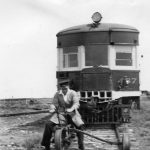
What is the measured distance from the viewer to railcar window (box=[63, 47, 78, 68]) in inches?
561

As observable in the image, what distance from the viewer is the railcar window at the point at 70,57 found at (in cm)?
1426

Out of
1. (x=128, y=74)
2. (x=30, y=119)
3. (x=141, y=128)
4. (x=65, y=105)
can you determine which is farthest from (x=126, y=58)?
(x=65, y=105)

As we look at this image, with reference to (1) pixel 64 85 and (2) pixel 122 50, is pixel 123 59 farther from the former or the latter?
(1) pixel 64 85

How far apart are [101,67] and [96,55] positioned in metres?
0.46

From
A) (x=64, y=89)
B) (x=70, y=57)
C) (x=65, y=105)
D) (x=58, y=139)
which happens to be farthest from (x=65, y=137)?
(x=70, y=57)

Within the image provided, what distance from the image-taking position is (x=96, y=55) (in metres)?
13.8

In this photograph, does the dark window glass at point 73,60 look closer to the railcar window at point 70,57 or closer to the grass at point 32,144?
the railcar window at point 70,57

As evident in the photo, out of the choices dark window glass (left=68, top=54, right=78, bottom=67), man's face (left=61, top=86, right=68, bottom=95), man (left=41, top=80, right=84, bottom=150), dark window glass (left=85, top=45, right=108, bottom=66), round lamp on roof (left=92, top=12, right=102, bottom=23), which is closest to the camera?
man (left=41, top=80, right=84, bottom=150)

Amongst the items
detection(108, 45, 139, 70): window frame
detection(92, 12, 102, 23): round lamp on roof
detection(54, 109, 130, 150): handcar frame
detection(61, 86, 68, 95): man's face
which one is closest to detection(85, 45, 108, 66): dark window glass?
detection(108, 45, 139, 70): window frame

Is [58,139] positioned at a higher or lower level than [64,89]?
lower

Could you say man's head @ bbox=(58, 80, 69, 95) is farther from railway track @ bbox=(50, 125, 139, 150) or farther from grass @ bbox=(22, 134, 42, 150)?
grass @ bbox=(22, 134, 42, 150)

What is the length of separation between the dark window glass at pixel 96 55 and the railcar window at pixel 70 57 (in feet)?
1.62

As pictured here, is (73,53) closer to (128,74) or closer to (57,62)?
(57,62)

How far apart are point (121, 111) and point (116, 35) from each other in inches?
98.3
